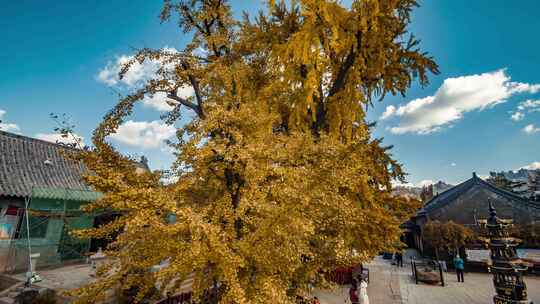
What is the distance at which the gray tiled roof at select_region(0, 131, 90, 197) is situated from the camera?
1305cm

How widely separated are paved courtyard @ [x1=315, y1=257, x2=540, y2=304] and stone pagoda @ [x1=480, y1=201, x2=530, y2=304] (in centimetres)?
326

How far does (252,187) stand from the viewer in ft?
14.6

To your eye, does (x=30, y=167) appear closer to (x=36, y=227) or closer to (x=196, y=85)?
(x=36, y=227)

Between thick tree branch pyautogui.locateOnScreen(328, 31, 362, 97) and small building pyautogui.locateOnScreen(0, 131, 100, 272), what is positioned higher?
thick tree branch pyautogui.locateOnScreen(328, 31, 362, 97)

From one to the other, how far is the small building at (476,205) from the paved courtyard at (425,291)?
4.85 m

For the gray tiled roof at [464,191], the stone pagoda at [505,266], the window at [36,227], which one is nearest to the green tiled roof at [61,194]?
the window at [36,227]

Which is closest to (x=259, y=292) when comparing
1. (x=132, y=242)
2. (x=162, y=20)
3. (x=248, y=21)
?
(x=132, y=242)

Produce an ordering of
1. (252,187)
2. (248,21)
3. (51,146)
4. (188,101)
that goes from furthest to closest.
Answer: (51,146) < (248,21) < (188,101) < (252,187)

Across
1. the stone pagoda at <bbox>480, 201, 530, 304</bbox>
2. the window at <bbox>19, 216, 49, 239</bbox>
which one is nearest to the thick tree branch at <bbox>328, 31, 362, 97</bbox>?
the stone pagoda at <bbox>480, 201, 530, 304</bbox>

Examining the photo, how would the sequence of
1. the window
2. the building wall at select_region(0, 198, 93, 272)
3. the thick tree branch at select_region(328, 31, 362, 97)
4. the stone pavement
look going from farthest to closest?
1. the window
2. the building wall at select_region(0, 198, 93, 272)
3. the stone pavement
4. the thick tree branch at select_region(328, 31, 362, 97)

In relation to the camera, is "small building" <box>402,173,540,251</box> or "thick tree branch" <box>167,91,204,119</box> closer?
"thick tree branch" <box>167,91,204,119</box>

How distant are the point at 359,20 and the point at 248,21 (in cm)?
462

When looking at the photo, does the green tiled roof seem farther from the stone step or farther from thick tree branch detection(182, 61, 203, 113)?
thick tree branch detection(182, 61, 203, 113)

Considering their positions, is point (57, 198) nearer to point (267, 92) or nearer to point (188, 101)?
point (188, 101)
